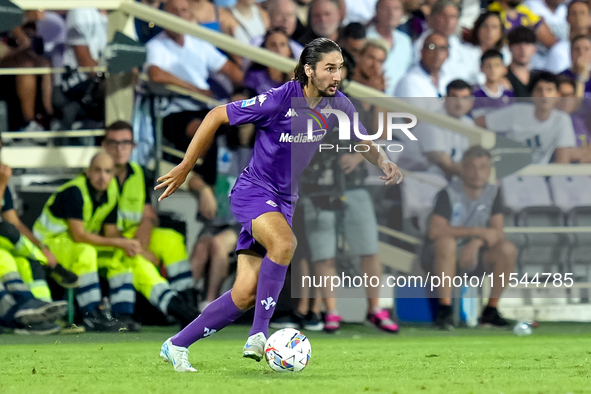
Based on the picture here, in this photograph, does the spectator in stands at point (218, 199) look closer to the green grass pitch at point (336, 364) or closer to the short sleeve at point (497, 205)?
the green grass pitch at point (336, 364)

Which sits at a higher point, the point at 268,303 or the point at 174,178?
the point at 174,178

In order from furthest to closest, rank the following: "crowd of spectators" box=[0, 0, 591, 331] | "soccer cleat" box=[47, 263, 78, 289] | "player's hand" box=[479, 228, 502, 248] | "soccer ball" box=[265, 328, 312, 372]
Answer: "crowd of spectators" box=[0, 0, 591, 331] < "player's hand" box=[479, 228, 502, 248] < "soccer cleat" box=[47, 263, 78, 289] < "soccer ball" box=[265, 328, 312, 372]

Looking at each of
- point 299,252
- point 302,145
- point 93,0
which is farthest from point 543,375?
point 93,0

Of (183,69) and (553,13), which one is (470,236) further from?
(553,13)

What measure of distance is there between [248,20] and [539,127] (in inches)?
123

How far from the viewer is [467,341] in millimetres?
6961

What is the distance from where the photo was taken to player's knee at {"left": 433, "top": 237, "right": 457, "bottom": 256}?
757 centimetres

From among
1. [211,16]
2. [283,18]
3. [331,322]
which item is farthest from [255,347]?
[211,16]

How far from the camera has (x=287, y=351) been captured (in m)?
4.55

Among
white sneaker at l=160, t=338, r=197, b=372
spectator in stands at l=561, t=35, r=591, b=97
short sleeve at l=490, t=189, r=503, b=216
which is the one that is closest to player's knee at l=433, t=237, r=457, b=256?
short sleeve at l=490, t=189, r=503, b=216

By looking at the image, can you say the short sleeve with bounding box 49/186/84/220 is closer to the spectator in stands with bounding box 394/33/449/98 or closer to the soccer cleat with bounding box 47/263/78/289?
the soccer cleat with bounding box 47/263/78/289

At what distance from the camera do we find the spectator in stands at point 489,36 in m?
9.43

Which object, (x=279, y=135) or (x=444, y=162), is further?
(x=444, y=162)

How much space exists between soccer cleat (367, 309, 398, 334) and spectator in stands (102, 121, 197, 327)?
5.14ft
